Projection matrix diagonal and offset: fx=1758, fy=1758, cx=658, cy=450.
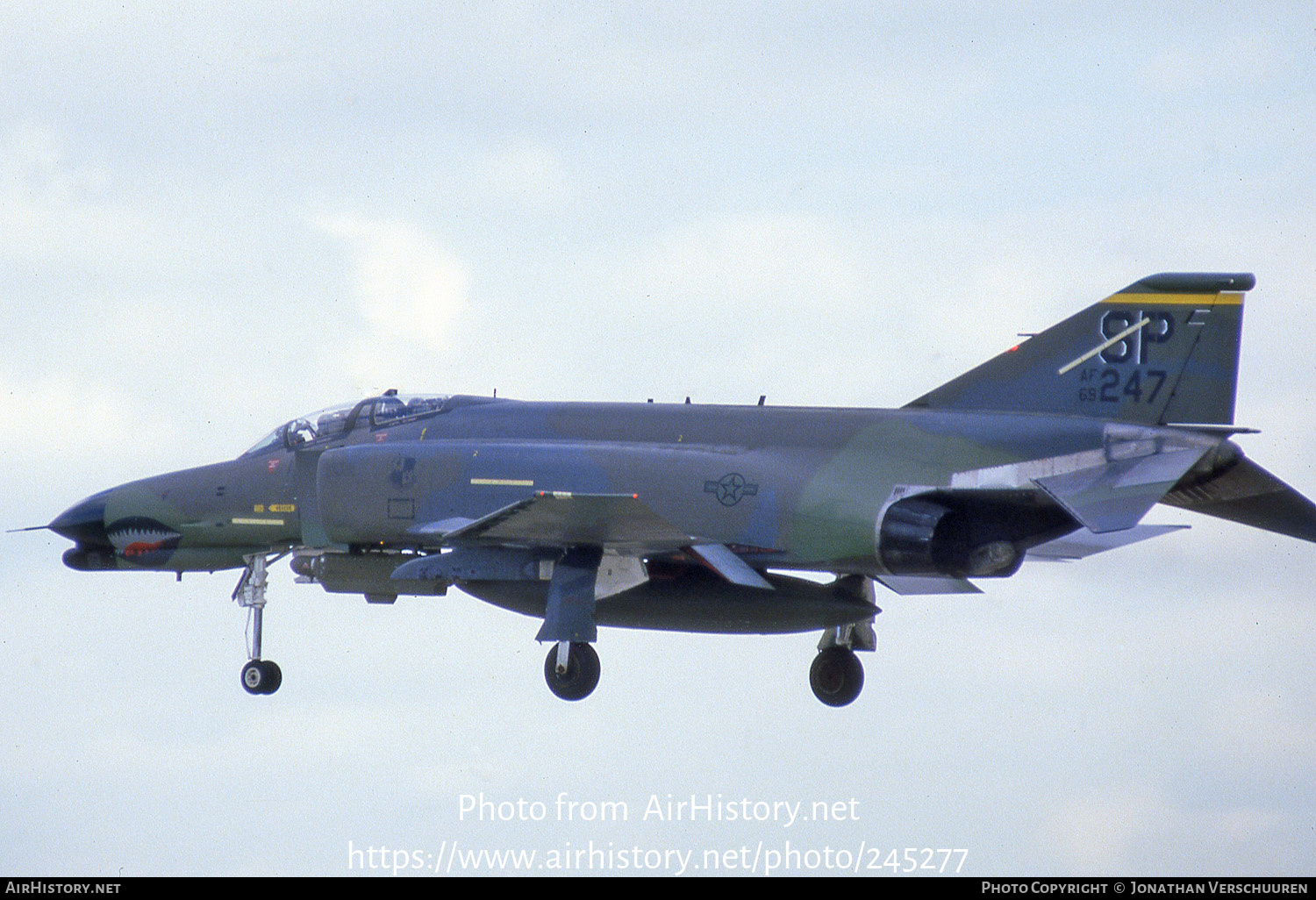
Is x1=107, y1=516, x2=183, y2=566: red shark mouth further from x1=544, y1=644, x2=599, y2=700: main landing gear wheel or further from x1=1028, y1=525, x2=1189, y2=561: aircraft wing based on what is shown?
x1=1028, y1=525, x2=1189, y2=561: aircraft wing

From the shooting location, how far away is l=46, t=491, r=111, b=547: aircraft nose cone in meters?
18.7

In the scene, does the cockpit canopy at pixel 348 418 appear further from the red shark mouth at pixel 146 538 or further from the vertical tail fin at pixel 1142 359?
the vertical tail fin at pixel 1142 359

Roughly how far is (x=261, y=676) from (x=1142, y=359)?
9.24 meters

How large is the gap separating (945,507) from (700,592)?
272 cm

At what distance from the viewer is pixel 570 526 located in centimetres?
1608

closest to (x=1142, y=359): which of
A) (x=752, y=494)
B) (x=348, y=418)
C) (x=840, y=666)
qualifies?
(x=752, y=494)

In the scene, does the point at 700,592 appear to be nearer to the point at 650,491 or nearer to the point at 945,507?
the point at 650,491

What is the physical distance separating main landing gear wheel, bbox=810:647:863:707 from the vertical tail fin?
11.0ft

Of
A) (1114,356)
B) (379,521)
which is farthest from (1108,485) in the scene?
(379,521)

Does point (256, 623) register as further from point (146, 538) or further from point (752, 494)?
point (752, 494)

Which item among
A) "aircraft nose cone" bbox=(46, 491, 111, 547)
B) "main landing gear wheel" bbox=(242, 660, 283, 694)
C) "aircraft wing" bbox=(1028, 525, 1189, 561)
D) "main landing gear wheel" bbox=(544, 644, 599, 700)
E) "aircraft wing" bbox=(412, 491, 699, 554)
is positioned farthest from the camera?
"aircraft nose cone" bbox=(46, 491, 111, 547)

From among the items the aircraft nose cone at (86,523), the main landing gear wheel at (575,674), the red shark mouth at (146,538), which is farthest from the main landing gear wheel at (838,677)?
the aircraft nose cone at (86,523)

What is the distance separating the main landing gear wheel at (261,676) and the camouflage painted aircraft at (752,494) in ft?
0.07

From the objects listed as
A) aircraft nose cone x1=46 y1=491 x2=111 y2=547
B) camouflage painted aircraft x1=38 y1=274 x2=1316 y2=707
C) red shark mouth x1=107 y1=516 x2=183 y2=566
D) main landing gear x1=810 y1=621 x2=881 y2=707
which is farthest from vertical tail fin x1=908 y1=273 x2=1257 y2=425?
aircraft nose cone x1=46 y1=491 x2=111 y2=547
